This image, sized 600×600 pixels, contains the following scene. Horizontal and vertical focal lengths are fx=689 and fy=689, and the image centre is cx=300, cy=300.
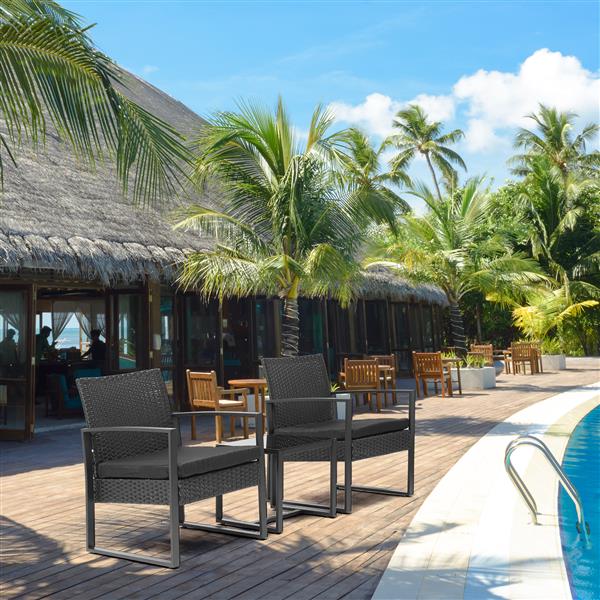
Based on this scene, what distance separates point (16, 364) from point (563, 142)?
25541 mm

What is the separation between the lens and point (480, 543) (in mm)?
3463

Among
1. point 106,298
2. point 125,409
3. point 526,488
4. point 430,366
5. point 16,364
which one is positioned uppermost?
point 106,298

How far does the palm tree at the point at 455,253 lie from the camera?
47.5ft

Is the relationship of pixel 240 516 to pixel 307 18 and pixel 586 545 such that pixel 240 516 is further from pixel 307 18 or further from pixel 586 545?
pixel 307 18

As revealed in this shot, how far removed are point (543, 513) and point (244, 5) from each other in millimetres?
6939

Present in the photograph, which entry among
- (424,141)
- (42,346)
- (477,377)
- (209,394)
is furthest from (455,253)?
(424,141)

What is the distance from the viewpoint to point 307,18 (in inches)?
357

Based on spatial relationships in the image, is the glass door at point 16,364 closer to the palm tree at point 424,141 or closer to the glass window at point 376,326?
the glass window at point 376,326

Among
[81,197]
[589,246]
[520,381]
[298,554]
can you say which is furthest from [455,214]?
[298,554]

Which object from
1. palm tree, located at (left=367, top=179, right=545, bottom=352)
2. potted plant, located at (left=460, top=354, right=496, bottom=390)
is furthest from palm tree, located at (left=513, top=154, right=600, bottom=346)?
potted plant, located at (left=460, top=354, right=496, bottom=390)

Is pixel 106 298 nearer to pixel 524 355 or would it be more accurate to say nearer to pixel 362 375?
pixel 362 375

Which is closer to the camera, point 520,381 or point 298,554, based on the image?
point 298,554

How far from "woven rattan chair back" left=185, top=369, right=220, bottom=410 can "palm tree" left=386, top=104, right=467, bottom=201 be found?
1067 inches

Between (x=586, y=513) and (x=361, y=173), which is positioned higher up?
(x=361, y=173)
